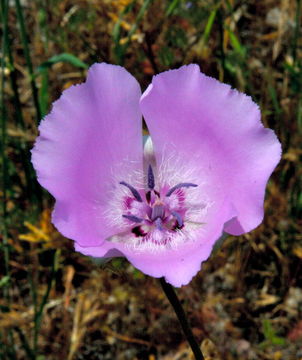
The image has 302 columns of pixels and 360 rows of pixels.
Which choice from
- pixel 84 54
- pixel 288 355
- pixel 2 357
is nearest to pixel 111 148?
pixel 2 357

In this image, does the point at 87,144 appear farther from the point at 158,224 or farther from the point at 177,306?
the point at 177,306

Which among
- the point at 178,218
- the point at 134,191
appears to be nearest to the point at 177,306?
the point at 178,218

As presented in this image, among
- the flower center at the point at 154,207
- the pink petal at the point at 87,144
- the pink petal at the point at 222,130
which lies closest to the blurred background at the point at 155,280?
the flower center at the point at 154,207

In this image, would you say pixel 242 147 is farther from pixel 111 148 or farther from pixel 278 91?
pixel 278 91

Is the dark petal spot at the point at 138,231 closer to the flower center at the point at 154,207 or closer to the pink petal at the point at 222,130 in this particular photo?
the flower center at the point at 154,207

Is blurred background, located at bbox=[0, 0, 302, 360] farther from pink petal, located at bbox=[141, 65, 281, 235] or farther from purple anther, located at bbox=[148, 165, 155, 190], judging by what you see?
pink petal, located at bbox=[141, 65, 281, 235]

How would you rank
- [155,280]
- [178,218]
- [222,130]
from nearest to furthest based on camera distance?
[222,130]
[178,218]
[155,280]

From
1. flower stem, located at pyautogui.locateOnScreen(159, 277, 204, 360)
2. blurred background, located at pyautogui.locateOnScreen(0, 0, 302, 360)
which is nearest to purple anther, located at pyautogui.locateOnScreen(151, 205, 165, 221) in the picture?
flower stem, located at pyautogui.locateOnScreen(159, 277, 204, 360)
